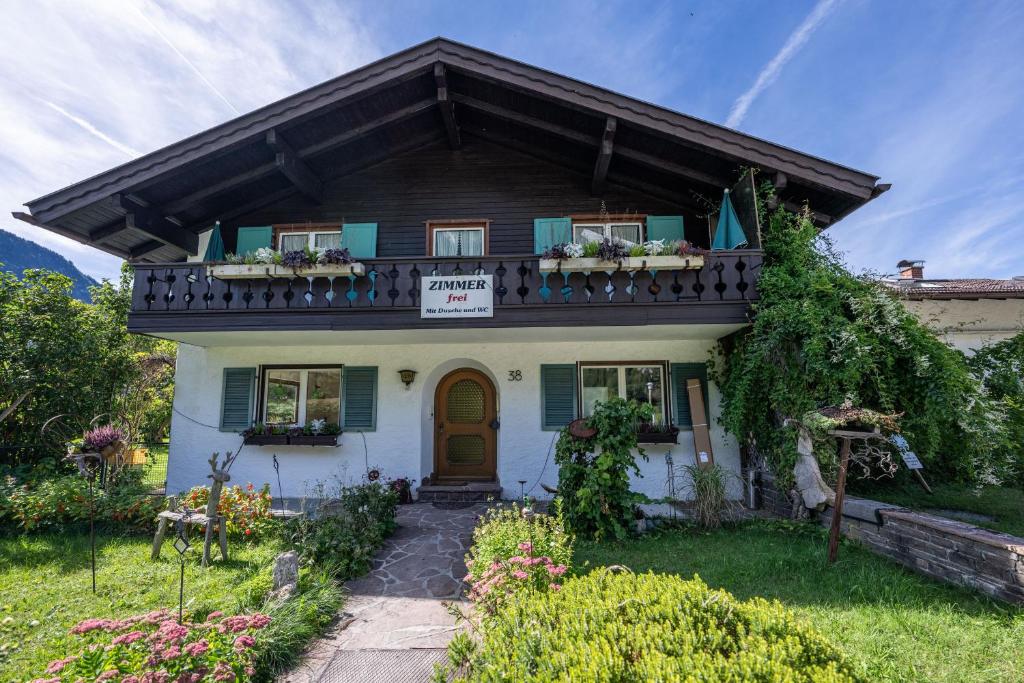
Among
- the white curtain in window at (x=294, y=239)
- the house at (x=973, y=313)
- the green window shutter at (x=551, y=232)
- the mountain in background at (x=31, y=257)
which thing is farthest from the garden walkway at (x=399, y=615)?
the mountain in background at (x=31, y=257)

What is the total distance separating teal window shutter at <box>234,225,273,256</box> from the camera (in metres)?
8.82

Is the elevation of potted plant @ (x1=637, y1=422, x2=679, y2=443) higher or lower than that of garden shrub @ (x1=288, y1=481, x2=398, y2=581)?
higher

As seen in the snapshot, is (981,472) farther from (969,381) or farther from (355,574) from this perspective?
(355,574)

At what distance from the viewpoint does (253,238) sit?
29.0 feet

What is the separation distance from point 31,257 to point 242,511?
107 meters

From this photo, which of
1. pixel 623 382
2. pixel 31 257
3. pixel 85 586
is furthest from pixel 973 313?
pixel 31 257

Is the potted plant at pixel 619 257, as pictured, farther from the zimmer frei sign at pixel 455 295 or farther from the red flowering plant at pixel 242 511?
the red flowering plant at pixel 242 511

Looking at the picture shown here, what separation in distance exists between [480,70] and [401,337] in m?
4.62

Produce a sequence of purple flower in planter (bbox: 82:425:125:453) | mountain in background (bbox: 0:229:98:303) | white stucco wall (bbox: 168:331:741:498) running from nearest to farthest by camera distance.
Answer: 1. purple flower in planter (bbox: 82:425:125:453)
2. white stucco wall (bbox: 168:331:741:498)
3. mountain in background (bbox: 0:229:98:303)

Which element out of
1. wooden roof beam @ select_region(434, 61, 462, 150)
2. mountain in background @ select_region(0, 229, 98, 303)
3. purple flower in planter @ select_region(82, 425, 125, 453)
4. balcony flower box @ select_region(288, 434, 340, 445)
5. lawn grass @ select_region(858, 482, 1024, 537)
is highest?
mountain in background @ select_region(0, 229, 98, 303)

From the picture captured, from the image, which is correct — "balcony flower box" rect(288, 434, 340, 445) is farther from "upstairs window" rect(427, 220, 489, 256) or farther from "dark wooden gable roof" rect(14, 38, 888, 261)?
"dark wooden gable roof" rect(14, 38, 888, 261)

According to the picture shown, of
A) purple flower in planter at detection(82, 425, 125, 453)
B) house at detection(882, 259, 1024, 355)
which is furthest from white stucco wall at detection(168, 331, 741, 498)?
house at detection(882, 259, 1024, 355)

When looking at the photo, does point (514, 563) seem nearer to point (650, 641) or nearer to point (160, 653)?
point (650, 641)

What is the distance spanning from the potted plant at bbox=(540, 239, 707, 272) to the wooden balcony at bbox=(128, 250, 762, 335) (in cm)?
16
